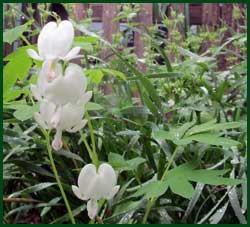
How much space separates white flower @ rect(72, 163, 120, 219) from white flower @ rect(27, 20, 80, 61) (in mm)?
122

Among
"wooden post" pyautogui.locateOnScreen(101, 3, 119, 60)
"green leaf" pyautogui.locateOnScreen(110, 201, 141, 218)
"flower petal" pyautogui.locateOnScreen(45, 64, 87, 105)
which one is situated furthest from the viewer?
"wooden post" pyautogui.locateOnScreen(101, 3, 119, 60)

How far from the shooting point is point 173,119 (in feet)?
3.44

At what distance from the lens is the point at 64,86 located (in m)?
0.45

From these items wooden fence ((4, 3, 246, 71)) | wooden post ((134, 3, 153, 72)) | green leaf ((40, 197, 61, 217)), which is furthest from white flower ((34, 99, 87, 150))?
wooden fence ((4, 3, 246, 71))

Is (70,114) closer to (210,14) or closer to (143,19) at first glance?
(143,19)

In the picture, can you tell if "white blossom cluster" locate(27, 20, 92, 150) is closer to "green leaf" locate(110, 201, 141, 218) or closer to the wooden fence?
"green leaf" locate(110, 201, 141, 218)

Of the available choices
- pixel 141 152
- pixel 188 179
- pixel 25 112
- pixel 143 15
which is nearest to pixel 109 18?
pixel 143 15

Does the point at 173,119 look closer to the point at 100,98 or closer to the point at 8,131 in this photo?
the point at 100,98

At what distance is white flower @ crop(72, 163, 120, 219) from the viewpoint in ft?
1.63

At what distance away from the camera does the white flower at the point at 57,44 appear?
0.47 meters

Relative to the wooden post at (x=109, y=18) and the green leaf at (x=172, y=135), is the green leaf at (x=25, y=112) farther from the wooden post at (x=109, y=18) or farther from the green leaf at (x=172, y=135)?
the wooden post at (x=109, y=18)

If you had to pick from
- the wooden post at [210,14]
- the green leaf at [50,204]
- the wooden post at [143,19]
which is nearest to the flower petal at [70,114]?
the green leaf at [50,204]

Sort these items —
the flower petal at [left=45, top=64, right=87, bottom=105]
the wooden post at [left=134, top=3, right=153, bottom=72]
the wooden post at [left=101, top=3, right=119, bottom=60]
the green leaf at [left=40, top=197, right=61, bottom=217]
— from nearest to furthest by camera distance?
the flower petal at [left=45, top=64, right=87, bottom=105]
the green leaf at [left=40, top=197, right=61, bottom=217]
the wooden post at [left=134, top=3, right=153, bottom=72]
the wooden post at [left=101, top=3, right=119, bottom=60]

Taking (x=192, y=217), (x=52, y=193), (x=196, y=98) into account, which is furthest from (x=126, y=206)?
(x=196, y=98)
